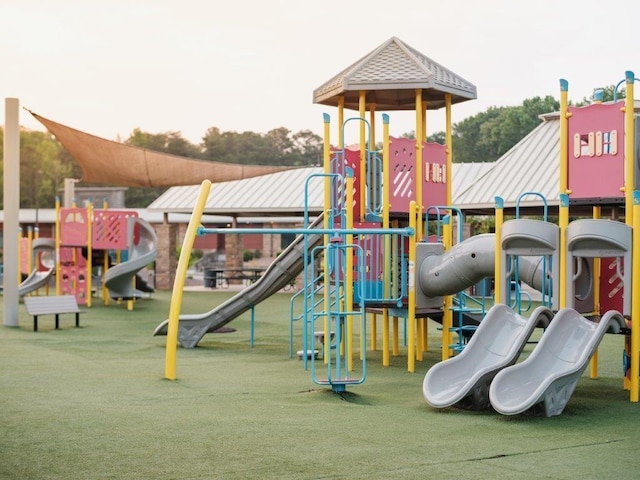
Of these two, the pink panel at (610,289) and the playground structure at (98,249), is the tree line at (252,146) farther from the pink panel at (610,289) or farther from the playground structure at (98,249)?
the pink panel at (610,289)

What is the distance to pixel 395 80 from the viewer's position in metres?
12.7

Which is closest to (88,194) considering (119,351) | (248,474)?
(119,351)

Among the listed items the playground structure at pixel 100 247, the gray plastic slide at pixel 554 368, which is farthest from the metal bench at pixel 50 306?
the gray plastic slide at pixel 554 368

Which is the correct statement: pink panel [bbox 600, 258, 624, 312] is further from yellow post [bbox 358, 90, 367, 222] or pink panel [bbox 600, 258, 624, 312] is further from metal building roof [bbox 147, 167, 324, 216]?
metal building roof [bbox 147, 167, 324, 216]

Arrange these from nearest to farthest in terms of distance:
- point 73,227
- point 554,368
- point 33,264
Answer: point 554,368 → point 73,227 → point 33,264

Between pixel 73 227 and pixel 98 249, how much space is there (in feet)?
3.89

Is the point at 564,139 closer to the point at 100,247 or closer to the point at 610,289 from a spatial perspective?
the point at 610,289

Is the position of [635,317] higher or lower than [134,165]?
lower

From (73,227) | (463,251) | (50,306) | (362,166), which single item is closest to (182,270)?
(463,251)

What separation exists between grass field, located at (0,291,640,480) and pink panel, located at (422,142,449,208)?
2.40 metres

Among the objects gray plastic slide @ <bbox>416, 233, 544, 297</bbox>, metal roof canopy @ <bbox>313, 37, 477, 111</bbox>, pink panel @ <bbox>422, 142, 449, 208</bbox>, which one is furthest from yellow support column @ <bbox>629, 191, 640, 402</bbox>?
metal roof canopy @ <bbox>313, 37, 477, 111</bbox>

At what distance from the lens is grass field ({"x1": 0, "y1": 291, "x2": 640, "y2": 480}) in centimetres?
618

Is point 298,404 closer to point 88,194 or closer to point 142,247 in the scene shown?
point 142,247

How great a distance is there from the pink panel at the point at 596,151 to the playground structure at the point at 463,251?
0.01 m
